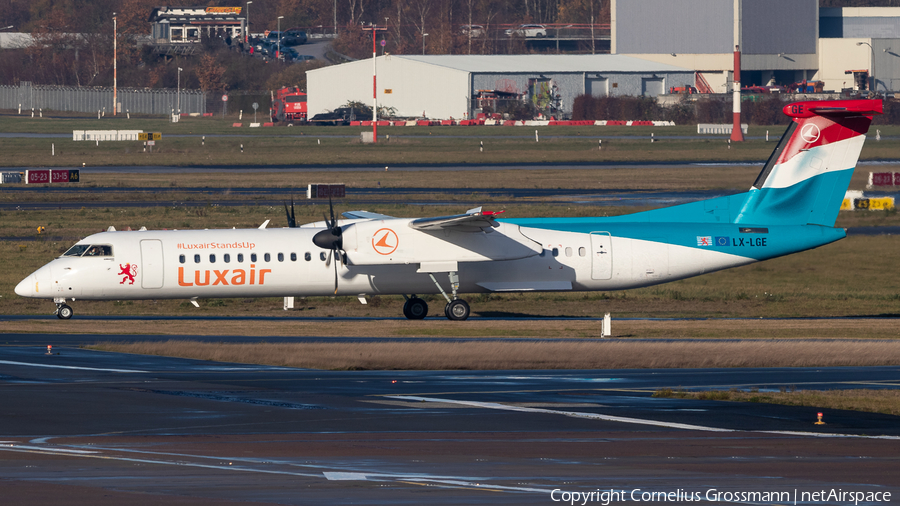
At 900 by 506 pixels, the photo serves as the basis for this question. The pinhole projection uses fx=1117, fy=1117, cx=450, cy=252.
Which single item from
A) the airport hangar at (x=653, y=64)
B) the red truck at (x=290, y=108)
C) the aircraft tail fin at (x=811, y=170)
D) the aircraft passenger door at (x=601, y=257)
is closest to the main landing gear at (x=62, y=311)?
the aircraft passenger door at (x=601, y=257)

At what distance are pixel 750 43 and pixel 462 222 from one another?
11316 cm

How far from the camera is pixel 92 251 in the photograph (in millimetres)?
31734

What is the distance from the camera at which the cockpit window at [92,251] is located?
31.7 meters

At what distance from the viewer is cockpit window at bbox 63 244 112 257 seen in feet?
104

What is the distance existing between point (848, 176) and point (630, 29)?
112 metres

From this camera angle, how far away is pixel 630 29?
465 feet

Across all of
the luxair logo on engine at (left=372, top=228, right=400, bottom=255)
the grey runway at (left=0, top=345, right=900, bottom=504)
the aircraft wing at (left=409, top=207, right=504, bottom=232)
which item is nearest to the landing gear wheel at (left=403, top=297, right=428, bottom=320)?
the luxair logo on engine at (left=372, top=228, right=400, bottom=255)

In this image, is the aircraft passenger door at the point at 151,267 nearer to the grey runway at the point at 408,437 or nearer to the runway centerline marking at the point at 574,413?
the grey runway at the point at 408,437

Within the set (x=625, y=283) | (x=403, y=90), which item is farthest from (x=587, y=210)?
(x=403, y=90)

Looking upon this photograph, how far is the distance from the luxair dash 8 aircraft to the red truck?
349ft

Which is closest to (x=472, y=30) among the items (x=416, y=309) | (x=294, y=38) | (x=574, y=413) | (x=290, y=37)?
(x=294, y=38)

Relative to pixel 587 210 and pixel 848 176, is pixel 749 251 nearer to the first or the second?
pixel 848 176

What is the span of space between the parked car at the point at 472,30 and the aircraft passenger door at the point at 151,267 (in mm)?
143121

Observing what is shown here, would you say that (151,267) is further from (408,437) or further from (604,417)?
(604,417)
